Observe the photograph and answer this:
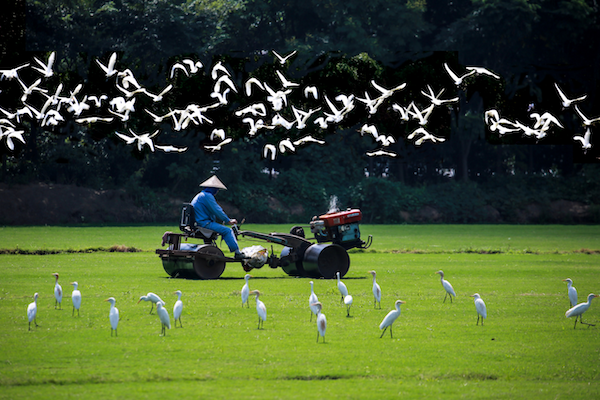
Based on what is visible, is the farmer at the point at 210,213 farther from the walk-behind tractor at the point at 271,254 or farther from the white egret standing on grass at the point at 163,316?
the white egret standing on grass at the point at 163,316

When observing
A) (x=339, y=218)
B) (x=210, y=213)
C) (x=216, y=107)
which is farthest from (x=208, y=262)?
(x=216, y=107)

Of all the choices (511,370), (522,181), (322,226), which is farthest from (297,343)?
(522,181)

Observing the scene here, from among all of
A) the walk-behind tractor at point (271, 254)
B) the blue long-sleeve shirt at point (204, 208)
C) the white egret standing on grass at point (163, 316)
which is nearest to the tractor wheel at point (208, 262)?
the walk-behind tractor at point (271, 254)

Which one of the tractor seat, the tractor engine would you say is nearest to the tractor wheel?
the tractor seat

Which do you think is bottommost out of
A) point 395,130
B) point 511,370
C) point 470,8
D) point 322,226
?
point 511,370

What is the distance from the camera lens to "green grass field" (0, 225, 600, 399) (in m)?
8.44

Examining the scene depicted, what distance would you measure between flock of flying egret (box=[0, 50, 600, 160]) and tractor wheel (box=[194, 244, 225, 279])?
2500cm

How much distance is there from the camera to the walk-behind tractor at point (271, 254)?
18734mm

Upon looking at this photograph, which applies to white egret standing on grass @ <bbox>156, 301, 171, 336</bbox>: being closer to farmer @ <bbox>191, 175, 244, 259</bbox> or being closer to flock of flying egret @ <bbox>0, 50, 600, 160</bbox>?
farmer @ <bbox>191, 175, 244, 259</bbox>

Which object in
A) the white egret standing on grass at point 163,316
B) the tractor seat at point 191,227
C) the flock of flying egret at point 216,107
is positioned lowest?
the white egret standing on grass at point 163,316

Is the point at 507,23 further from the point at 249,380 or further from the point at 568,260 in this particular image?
the point at 249,380

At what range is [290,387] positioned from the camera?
838 cm

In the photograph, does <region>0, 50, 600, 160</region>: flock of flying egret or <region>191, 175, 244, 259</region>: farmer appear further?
<region>0, 50, 600, 160</region>: flock of flying egret

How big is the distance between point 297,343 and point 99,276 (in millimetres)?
10725
